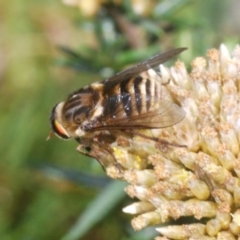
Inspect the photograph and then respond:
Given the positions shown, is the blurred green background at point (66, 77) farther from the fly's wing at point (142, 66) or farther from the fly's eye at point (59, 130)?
the fly's wing at point (142, 66)

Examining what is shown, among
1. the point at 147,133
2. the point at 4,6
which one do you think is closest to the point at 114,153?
the point at 147,133

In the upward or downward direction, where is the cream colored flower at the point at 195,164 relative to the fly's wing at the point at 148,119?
downward

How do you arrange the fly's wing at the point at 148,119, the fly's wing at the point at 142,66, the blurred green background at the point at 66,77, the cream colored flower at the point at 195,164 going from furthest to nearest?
the blurred green background at the point at 66,77 → the fly's wing at the point at 142,66 → the fly's wing at the point at 148,119 → the cream colored flower at the point at 195,164

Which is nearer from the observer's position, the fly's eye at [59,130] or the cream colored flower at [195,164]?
the cream colored flower at [195,164]

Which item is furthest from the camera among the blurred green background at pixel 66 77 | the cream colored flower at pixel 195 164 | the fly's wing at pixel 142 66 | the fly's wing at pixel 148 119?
the blurred green background at pixel 66 77

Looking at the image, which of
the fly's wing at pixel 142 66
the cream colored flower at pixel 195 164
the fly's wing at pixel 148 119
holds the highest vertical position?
the fly's wing at pixel 142 66

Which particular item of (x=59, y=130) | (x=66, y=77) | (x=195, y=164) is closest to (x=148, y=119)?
(x=195, y=164)

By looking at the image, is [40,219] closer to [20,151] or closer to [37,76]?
[20,151]

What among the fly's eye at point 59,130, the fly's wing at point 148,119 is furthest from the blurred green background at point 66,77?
the fly's wing at point 148,119
